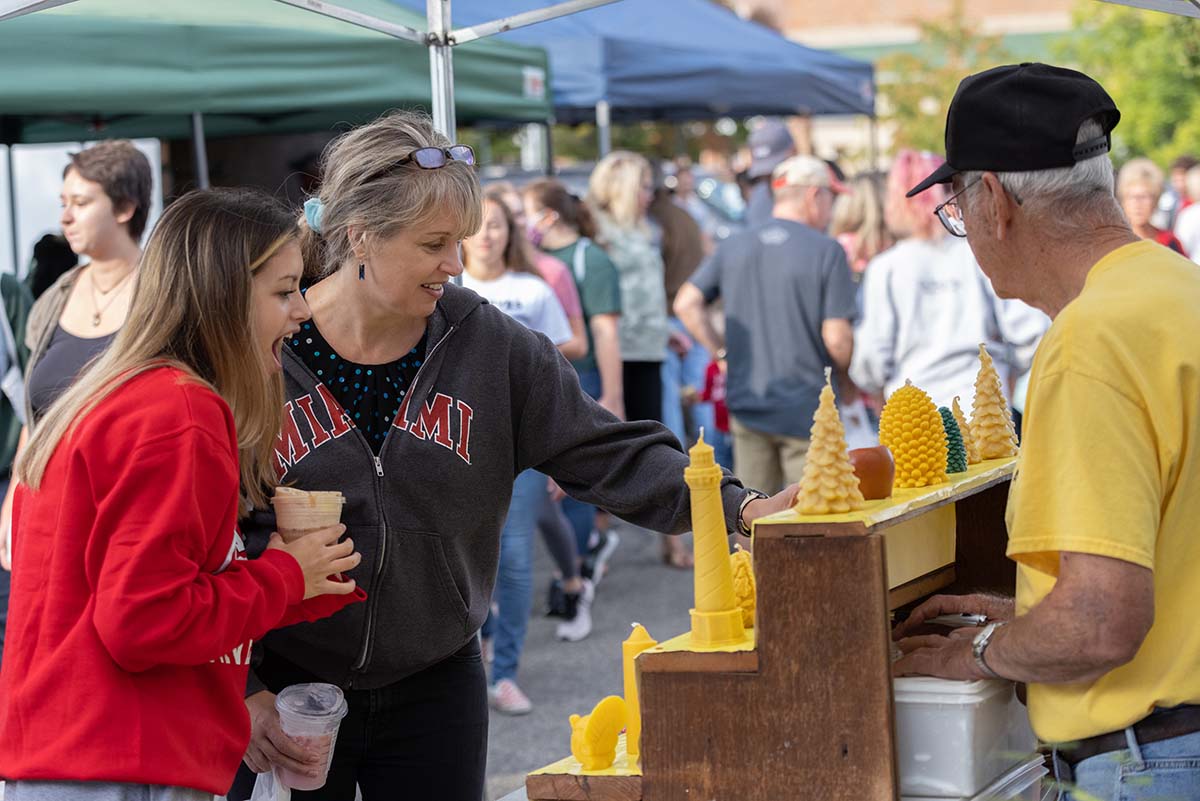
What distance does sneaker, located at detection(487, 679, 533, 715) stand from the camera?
5.31 metres

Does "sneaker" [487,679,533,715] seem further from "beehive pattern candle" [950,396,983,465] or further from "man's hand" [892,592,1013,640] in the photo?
"man's hand" [892,592,1013,640]

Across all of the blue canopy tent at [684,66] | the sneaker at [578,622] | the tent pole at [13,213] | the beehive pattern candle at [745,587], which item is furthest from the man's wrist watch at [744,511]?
the tent pole at [13,213]

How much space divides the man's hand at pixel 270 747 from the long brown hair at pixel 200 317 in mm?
473

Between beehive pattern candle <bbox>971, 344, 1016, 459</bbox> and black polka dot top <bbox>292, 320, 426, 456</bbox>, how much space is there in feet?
3.17

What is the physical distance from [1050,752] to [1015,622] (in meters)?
0.28

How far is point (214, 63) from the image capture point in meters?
5.14

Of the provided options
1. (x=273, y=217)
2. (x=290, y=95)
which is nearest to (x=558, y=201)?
(x=290, y=95)

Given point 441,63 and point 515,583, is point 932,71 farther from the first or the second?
point 441,63

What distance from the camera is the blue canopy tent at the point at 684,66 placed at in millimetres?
8844

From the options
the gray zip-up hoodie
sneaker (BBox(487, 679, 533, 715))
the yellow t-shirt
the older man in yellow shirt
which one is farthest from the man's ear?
sneaker (BBox(487, 679, 533, 715))

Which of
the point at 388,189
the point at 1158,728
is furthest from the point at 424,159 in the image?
the point at 1158,728

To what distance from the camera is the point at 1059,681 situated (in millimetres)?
1749

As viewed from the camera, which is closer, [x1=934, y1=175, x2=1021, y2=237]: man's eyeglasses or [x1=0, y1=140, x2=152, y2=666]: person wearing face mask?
[x1=934, y1=175, x2=1021, y2=237]: man's eyeglasses

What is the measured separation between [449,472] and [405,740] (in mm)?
477
